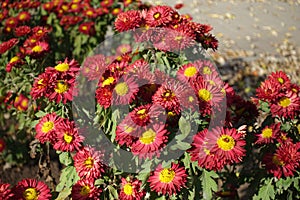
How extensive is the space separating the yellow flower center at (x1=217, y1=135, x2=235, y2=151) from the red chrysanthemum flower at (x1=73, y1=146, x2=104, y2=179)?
0.47 meters

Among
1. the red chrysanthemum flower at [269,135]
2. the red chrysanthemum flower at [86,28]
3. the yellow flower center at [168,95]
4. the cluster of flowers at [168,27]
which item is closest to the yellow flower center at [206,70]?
the cluster of flowers at [168,27]

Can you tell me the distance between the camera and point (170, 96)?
151 centimetres

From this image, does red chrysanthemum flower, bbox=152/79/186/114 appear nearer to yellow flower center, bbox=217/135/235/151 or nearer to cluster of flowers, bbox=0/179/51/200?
yellow flower center, bbox=217/135/235/151

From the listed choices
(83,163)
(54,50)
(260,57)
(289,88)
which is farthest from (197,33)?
(260,57)

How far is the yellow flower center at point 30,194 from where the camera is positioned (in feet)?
5.18

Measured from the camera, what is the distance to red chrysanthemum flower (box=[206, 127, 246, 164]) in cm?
149

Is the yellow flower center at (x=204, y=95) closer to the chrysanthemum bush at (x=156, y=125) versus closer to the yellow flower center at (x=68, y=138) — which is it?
the chrysanthemum bush at (x=156, y=125)

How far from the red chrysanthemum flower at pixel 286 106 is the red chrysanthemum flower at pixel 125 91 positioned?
709mm

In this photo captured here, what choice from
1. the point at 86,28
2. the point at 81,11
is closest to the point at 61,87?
the point at 86,28

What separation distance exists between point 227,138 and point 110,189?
52 cm

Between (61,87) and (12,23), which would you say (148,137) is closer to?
(61,87)

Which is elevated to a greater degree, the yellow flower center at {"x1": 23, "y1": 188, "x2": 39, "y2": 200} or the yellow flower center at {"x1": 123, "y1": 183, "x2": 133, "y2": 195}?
the yellow flower center at {"x1": 23, "y1": 188, "x2": 39, "y2": 200}

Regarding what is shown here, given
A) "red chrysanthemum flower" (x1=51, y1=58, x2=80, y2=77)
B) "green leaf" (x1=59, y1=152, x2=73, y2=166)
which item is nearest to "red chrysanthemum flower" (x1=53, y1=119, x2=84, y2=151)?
"green leaf" (x1=59, y1=152, x2=73, y2=166)

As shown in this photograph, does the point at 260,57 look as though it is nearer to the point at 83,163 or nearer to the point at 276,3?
the point at 276,3
